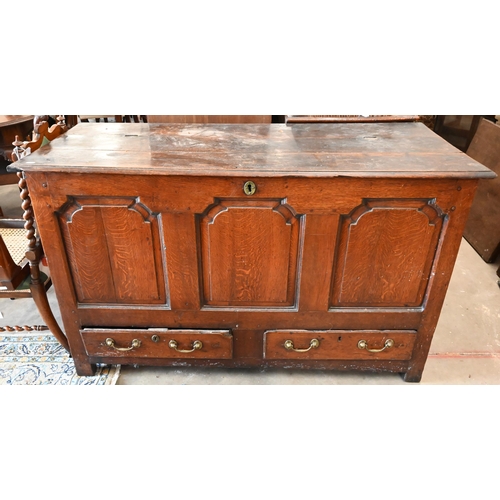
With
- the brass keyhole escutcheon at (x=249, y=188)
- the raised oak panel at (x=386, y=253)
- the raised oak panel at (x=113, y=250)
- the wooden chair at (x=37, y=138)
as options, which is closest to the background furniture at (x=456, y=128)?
the raised oak panel at (x=386, y=253)

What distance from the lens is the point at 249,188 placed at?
133 cm

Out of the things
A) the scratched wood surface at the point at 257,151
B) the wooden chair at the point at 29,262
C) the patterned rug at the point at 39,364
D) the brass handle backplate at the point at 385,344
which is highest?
the scratched wood surface at the point at 257,151

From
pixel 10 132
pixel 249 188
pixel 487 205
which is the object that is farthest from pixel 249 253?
pixel 10 132

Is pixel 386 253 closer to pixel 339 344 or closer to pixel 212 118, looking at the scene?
pixel 339 344

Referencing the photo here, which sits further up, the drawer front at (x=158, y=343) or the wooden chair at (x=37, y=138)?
the wooden chair at (x=37, y=138)

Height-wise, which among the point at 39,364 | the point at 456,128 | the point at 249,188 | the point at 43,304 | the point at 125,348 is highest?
the point at 249,188

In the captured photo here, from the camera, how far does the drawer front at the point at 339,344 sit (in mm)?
1603

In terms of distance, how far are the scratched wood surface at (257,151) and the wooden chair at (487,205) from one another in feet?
3.84

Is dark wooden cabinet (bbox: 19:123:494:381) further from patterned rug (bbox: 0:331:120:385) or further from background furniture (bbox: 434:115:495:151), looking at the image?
background furniture (bbox: 434:115:495:151)

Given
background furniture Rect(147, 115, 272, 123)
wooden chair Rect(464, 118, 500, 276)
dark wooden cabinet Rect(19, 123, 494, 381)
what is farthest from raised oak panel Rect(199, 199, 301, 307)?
Answer: wooden chair Rect(464, 118, 500, 276)

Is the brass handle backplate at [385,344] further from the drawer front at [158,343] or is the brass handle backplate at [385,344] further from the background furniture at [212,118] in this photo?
the background furniture at [212,118]

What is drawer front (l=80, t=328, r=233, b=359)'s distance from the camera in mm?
1614

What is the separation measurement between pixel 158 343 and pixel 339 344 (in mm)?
719

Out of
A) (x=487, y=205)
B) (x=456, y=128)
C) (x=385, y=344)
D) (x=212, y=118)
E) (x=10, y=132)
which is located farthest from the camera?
(x=456, y=128)
